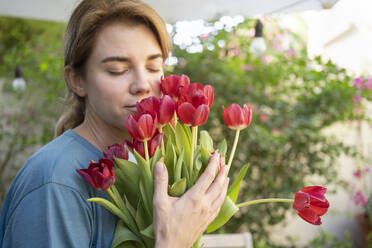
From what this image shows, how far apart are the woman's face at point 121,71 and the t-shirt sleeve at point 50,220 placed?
0.28 m

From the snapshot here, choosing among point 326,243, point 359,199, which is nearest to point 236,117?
point 326,243

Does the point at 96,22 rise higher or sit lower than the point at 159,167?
higher

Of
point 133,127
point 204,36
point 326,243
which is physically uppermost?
point 204,36

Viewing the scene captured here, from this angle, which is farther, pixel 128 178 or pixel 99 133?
pixel 99 133

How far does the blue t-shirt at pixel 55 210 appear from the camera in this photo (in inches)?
36.9

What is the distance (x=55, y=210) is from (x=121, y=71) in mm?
422

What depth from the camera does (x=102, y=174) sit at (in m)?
0.86

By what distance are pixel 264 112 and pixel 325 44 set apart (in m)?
3.00

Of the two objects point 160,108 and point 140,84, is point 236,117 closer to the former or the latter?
point 160,108

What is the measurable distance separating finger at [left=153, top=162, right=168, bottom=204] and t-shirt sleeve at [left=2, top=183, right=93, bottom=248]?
23cm

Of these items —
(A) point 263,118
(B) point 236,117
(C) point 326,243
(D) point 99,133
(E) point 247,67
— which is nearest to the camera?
(B) point 236,117

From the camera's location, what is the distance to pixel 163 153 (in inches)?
37.9

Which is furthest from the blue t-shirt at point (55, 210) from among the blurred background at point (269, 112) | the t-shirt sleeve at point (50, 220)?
the blurred background at point (269, 112)

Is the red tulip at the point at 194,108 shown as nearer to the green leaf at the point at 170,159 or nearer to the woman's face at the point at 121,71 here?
the green leaf at the point at 170,159
